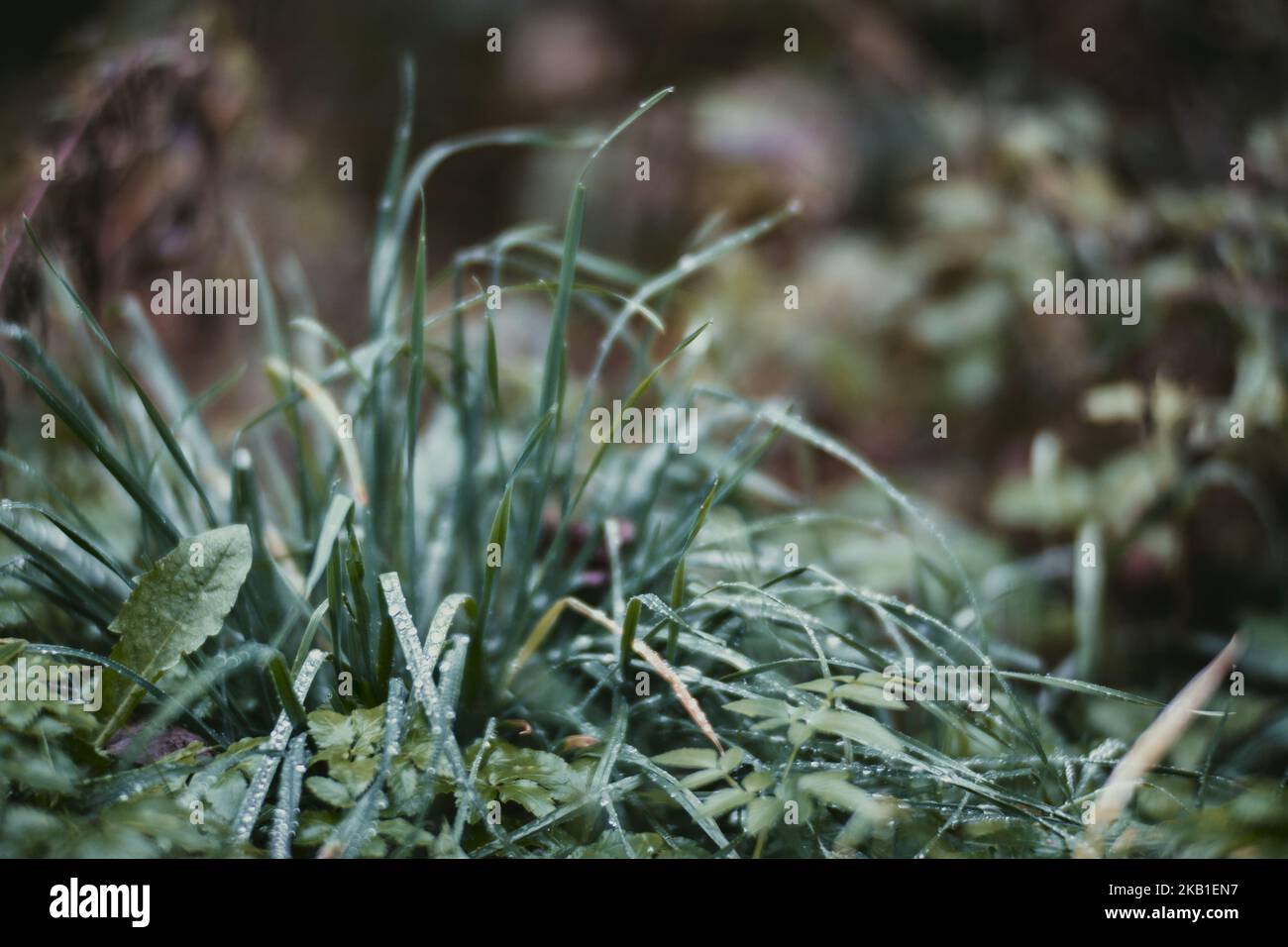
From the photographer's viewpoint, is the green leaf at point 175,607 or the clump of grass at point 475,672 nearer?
the clump of grass at point 475,672

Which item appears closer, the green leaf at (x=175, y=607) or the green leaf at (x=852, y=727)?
the green leaf at (x=852, y=727)

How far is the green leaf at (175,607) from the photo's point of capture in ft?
3.10

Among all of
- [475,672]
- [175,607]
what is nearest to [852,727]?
[475,672]

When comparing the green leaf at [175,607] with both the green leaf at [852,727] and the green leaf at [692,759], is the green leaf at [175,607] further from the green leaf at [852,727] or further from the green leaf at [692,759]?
the green leaf at [852,727]

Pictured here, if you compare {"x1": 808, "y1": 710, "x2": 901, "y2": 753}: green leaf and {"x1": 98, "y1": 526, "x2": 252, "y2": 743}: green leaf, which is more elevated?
{"x1": 98, "y1": 526, "x2": 252, "y2": 743}: green leaf

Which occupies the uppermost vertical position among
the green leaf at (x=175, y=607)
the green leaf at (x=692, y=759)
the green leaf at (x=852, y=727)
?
the green leaf at (x=175, y=607)

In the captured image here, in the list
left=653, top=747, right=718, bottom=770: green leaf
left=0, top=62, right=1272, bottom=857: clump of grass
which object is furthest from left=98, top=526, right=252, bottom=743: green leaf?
left=653, top=747, right=718, bottom=770: green leaf

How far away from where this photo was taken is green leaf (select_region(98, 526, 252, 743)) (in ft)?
3.10

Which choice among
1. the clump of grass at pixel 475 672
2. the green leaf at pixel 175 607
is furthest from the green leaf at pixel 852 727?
the green leaf at pixel 175 607

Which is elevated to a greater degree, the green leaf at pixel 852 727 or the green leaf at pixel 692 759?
the green leaf at pixel 852 727

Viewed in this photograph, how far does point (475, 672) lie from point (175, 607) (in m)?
0.31

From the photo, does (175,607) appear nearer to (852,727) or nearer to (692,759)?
(692,759)

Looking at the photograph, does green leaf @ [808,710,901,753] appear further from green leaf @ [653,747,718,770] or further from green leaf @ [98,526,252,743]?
green leaf @ [98,526,252,743]
